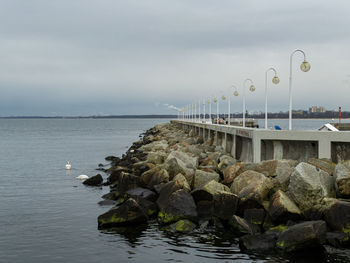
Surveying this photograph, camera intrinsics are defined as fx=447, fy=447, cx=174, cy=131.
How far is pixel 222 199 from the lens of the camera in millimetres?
13734

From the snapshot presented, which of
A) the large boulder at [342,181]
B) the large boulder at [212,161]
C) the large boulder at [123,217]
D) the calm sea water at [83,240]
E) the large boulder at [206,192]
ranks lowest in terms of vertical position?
the calm sea water at [83,240]

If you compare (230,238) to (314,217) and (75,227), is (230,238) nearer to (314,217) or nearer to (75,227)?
(314,217)

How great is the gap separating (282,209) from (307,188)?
1.08m

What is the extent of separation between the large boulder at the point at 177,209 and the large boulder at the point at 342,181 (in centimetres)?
432

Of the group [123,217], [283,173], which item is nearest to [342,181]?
[283,173]

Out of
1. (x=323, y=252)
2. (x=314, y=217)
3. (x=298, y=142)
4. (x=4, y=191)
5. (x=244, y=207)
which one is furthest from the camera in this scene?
(x=4, y=191)

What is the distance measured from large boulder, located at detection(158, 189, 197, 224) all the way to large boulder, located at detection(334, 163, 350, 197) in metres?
4.32

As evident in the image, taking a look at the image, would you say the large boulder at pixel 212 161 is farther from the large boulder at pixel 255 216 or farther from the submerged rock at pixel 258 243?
the submerged rock at pixel 258 243

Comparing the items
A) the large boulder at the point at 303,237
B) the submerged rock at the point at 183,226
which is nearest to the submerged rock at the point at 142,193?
the submerged rock at the point at 183,226

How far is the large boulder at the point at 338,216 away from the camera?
1171 centimetres

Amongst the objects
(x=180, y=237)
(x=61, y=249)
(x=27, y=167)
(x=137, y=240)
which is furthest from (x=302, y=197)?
(x=27, y=167)

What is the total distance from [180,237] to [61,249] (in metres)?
3.20

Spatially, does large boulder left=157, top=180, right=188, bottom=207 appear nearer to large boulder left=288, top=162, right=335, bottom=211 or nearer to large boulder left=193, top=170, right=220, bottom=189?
large boulder left=193, top=170, right=220, bottom=189

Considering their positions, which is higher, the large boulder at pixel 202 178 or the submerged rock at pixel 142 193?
the large boulder at pixel 202 178
